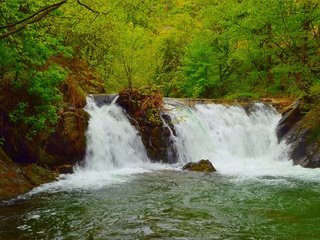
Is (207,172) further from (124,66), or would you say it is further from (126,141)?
(124,66)

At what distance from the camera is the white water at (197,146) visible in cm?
1364

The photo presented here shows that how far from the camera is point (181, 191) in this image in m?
10.8

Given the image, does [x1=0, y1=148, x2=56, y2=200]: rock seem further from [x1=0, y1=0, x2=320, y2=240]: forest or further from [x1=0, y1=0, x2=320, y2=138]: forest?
[x1=0, y1=0, x2=320, y2=138]: forest

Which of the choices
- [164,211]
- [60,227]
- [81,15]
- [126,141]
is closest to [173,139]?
[126,141]

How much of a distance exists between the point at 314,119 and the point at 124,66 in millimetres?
9016

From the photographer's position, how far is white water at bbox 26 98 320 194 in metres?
13.6

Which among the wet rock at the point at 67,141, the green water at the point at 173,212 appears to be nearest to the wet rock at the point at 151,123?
the wet rock at the point at 67,141

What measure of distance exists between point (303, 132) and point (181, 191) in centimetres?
803

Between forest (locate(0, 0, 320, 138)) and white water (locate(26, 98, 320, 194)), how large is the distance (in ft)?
5.62

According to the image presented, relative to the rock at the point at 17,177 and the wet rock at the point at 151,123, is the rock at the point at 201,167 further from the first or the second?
the rock at the point at 17,177

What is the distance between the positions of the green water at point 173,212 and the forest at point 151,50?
3056 millimetres

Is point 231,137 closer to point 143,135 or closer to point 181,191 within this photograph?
point 143,135

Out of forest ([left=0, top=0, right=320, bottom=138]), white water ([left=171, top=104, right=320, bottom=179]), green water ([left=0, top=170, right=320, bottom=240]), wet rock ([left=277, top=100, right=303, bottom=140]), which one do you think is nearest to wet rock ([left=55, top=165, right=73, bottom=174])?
forest ([left=0, top=0, right=320, bottom=138])

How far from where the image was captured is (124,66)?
64.8 feet
